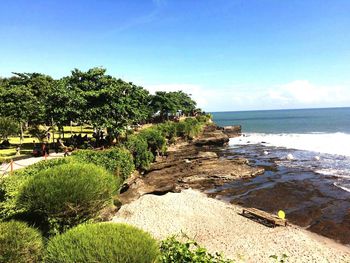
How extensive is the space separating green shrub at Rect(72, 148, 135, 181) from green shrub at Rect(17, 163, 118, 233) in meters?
12.3

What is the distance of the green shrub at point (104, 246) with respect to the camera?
722 centimetres

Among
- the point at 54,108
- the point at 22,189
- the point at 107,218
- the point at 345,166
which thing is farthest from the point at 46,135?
the point at 345,166

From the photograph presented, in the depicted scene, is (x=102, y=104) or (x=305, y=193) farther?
(x=102, y=104)

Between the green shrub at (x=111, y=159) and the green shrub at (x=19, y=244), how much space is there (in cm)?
1429

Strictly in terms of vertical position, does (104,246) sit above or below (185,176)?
above

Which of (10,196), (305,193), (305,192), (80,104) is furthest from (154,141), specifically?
(10,196)

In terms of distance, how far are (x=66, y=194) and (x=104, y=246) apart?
4.51m

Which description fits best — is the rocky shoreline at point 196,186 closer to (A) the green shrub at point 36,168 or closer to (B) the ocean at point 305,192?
(B) the ocean at point 305,192

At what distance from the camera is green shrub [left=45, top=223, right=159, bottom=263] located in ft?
23.7

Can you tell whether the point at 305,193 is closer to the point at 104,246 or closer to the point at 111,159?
the point at 111,159

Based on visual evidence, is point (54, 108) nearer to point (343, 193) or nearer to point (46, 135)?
point (46, 135)

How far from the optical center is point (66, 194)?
36.6 ft

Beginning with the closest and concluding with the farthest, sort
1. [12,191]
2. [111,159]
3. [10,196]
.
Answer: [10,196], [12,191], [111,159]

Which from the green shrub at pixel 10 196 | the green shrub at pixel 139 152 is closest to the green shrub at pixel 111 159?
the green shrub at pixel 139 152
